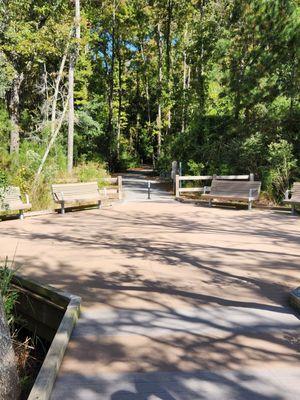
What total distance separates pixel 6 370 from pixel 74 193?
395 inches

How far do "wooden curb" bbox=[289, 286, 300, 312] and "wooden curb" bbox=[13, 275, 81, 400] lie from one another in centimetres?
249

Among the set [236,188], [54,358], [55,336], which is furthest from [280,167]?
[54,358]

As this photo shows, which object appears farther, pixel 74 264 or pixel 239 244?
pixel 239 244

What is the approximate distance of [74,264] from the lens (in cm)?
657

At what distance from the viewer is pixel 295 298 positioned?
4.80 m

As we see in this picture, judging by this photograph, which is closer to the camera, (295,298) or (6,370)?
(6,370)

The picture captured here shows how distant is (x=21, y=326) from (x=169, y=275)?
2.15m

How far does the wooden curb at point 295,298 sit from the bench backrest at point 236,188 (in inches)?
308

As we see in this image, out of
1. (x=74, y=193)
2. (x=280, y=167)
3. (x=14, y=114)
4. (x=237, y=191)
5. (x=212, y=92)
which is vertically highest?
(x=212, y=92)

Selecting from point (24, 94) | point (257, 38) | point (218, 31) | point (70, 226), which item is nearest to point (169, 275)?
point (70, 226)

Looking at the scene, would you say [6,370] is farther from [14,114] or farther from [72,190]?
[14,114]

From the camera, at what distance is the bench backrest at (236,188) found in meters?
12.8

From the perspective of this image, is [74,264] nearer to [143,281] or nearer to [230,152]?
[143,281]

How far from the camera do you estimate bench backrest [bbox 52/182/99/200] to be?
1248 cm
